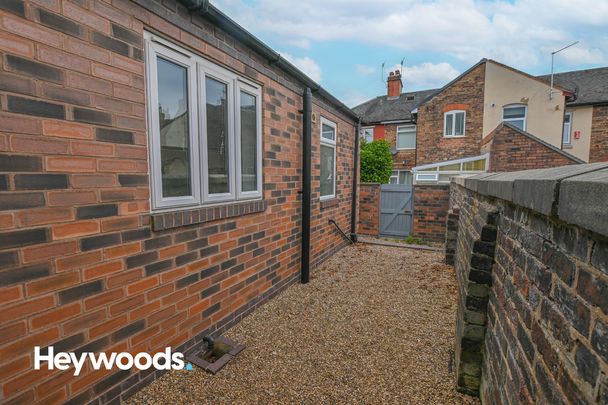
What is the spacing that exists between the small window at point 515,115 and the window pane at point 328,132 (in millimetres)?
10898

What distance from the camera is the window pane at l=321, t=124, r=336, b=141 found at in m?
5.75

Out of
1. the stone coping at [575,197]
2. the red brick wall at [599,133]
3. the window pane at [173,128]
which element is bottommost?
the stone coping at [575,197]

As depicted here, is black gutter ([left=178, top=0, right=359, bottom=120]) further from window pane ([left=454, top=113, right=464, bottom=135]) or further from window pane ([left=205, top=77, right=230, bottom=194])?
window pane ([left=454, top=113, right=464, bottom=135])

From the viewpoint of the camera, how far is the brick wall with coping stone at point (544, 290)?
782 millimetres

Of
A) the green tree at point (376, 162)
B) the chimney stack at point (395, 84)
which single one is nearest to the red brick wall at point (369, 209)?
the green tree at point (376, 162)

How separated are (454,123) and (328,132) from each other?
34.8ft

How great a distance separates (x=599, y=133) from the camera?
13727 millimetres

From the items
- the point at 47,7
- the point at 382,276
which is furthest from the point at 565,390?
the point at 382,276

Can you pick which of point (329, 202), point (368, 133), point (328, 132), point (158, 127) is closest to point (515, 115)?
point (368, 133)

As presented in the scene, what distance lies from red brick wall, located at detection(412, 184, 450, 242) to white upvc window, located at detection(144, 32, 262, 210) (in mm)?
6628

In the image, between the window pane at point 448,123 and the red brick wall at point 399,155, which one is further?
the red brick wall at point 399,155

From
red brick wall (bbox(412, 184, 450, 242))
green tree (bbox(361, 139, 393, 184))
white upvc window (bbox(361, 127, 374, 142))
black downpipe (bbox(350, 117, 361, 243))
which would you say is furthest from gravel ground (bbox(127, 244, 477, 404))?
white upvc window (bbox(361, 127, 374, 142))

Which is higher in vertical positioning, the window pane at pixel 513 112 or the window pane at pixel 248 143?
the window pane at pixel 513 112

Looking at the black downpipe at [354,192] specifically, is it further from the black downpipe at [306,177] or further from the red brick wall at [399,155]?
the red brick wall at [399,155]
